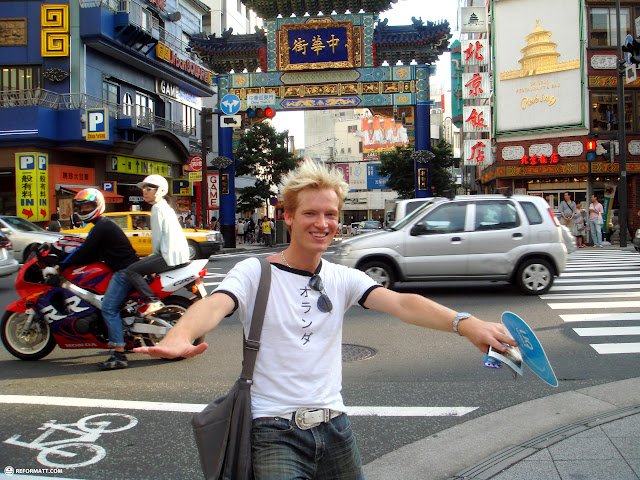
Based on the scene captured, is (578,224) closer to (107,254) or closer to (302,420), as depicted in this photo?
(107,254)

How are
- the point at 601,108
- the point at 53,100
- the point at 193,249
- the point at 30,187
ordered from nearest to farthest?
1. the point at 193,249
2. the point at 30,187
3. the point at 53,100
4. the point at 601,108

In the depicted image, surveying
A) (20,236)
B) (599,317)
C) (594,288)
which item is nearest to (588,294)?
(594,288)

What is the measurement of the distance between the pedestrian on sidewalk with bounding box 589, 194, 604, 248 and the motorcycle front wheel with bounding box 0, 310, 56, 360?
60.5ft

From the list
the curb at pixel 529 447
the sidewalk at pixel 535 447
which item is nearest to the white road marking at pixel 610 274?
the sidewalk at pixel 535 447

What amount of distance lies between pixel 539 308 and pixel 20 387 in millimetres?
7265

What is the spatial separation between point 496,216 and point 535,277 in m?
1.27

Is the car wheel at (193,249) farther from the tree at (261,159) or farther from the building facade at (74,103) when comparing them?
the tree at (261,159)

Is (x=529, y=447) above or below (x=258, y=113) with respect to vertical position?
below

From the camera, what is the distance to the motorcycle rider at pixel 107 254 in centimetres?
581

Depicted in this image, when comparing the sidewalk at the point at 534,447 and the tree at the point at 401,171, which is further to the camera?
the tree at the point at 401,171

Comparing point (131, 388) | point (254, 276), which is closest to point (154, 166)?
point (131, 388)

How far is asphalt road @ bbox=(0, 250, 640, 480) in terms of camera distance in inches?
157

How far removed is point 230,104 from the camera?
25.2 meters

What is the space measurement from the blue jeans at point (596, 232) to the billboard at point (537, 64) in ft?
26.6
